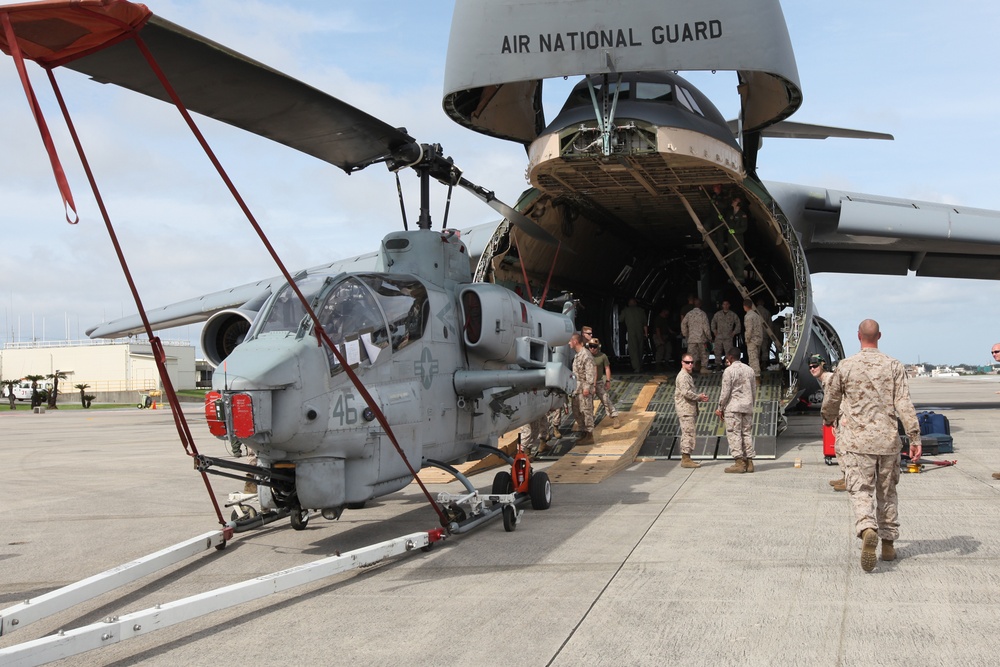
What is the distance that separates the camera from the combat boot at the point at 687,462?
11.6 meters

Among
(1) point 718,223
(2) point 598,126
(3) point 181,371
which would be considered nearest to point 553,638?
(2) point 598,126

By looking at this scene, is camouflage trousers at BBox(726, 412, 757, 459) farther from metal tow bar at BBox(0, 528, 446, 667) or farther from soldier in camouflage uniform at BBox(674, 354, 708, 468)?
metal tow bar at BBox(0, 528, 446, 667)

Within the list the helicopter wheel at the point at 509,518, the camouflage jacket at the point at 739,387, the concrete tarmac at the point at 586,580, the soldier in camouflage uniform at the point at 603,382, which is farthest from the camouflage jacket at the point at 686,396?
the helicopter wheel at the point at 509,518

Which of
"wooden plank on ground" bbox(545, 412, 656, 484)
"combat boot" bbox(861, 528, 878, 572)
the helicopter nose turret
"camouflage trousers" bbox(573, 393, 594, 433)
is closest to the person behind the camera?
"combat boot" bbox(861, 528, 878, 572)

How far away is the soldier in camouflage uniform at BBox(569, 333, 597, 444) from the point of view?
1254 centimetres

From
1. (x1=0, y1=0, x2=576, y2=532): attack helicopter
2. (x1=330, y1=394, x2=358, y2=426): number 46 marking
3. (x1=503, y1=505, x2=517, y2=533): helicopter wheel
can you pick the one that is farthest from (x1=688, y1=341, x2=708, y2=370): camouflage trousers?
(x1=330, y1=394, x2=358, y2=426): number 46 marking

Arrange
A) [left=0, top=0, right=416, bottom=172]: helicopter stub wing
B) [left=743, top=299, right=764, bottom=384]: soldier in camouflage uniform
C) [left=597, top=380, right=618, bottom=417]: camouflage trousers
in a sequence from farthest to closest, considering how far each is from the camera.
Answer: [left=743, top=299, right=764, bottom=384]: soldier in camouflage uniform, [left=597, top=380, right=618, bottom=417]: camouflage trousers, [left=0, top=0, right=416, bottom=172]: helicopter stub wing

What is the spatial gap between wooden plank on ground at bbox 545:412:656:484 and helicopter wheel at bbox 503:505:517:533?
3.01 metres

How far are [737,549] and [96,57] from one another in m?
5.40

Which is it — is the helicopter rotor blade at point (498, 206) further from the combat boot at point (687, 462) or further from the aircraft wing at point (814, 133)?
the aircraft wing at point (814, 133)

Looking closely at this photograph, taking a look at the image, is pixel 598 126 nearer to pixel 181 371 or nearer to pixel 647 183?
pixel 647 183

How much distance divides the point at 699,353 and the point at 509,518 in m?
8.87

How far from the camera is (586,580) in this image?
566 cm

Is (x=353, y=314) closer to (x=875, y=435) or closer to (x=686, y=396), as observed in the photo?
(x=875, y=435)
